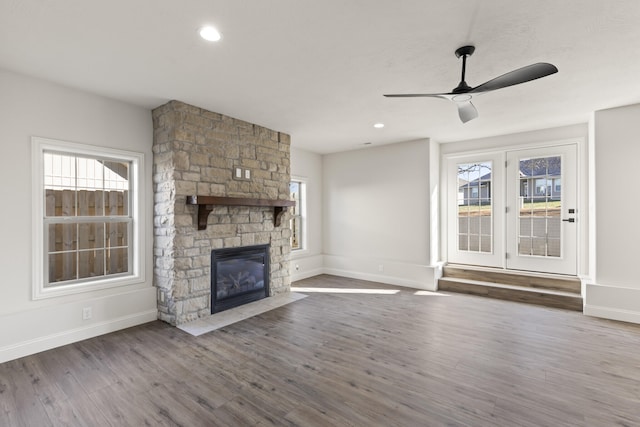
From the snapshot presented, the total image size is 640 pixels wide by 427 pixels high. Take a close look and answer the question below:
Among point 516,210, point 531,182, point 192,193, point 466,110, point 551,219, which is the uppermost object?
point 466,110

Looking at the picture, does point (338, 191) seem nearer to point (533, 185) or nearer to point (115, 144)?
point (533, 185)

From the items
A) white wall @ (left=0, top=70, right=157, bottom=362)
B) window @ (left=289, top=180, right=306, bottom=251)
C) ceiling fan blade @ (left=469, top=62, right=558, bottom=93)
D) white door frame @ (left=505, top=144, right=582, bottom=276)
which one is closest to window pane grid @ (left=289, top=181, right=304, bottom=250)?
window @ (left=289, top=180, right=306, bottom=251)

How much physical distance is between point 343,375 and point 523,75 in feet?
8.94

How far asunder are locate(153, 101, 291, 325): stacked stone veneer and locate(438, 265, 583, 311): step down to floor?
11.8ft

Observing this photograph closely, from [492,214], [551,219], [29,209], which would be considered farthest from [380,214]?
[29,209]

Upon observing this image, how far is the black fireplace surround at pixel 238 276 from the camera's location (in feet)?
13.7

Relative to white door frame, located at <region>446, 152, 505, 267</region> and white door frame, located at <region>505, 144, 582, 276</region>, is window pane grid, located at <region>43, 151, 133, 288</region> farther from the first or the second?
white door frame, located at <region>505, 144, 582, 276</region>

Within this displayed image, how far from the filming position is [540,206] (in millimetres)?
4984

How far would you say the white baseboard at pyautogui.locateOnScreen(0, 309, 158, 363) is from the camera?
2891mm

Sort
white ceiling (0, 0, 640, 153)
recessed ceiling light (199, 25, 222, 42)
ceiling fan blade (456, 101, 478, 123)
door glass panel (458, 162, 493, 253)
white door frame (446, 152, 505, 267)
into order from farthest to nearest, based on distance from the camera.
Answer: door glass panel (458, 162, 493, 253), white door frame (446, 152, 505, 267), ceiling fan blade (456, 101, 478, 123), recessed ceiling light (199, 25, 222, 42), white ceiling (0, 0, 640, 153)

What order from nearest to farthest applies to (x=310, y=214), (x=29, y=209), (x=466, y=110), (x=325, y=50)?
(x=325, y=50), (x=466, y=110), (x=29, y=209), (x=310, y=214)

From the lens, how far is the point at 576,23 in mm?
2172

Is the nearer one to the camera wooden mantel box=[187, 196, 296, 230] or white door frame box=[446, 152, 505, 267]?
wooden mantel box=[187, 196, 296, 230]

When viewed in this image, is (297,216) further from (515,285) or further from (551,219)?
(551,219)
